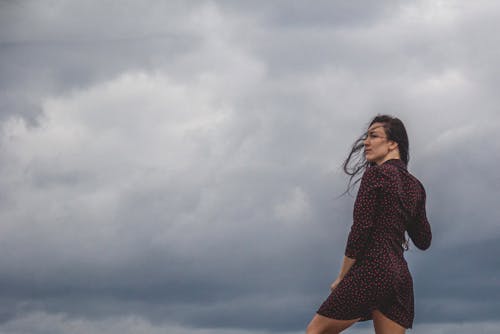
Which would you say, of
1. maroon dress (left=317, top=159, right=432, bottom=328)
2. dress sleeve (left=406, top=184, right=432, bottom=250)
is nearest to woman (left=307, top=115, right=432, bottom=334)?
maroon dress (left=317, top=159, right=432, bottom=328)

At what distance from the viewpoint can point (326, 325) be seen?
29.1 feet

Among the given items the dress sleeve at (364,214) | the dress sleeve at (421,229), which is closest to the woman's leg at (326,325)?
the dress sleeve at (364,214)

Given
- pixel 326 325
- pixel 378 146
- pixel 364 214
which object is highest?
pixel 378 146

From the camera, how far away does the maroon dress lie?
8.76 meters

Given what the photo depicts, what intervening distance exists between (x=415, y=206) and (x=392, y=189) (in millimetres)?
448

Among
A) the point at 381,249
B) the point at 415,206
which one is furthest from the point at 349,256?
the point at 415,206

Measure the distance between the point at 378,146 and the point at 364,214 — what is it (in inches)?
33.4

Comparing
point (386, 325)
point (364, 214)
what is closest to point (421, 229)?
point (364, 214)

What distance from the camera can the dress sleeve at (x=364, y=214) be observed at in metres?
8.71

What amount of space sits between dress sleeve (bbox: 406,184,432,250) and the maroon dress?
1.13 ft

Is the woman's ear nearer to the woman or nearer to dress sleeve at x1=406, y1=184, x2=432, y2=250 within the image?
the woman

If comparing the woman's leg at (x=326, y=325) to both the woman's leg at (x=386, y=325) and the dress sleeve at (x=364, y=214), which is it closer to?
the woman's leg at (x=386, y=325)

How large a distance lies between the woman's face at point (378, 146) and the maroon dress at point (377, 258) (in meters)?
0.29

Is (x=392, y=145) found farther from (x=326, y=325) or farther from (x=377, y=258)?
(x=326, y=325)
